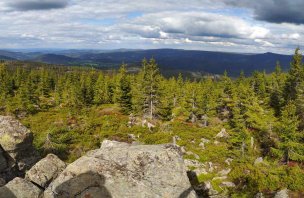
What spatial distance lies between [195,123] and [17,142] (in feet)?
158

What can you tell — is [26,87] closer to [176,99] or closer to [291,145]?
[176,99]

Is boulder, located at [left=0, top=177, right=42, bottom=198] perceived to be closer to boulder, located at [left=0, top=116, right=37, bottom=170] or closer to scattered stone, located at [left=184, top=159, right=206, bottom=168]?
boulder, located at [left=0, top=116, right=37, bottom=170]

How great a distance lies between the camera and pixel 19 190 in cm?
1334

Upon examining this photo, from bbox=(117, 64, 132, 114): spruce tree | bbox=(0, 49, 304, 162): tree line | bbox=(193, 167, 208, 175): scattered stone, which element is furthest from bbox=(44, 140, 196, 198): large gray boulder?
bbox=(117, 64, 132, 114): spruce tree

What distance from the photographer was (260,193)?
1580 cm

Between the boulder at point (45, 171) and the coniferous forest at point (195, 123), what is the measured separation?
30.8 ft

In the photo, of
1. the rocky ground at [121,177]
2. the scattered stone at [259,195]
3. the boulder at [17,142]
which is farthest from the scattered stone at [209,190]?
the boulder at [17,142]

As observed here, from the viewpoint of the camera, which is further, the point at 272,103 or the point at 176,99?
the point at 176,99

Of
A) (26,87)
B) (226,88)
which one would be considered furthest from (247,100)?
(26,87)

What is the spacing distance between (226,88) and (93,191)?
83.1 meters

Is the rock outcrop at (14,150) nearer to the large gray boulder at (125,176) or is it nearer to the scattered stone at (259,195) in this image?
the large gray boulder at (125,176)

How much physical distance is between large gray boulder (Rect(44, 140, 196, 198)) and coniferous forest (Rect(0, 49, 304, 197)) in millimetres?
5727

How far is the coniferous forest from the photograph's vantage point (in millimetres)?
25666

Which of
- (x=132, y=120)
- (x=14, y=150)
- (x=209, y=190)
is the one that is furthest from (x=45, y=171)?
→ (x=132, y=120)
